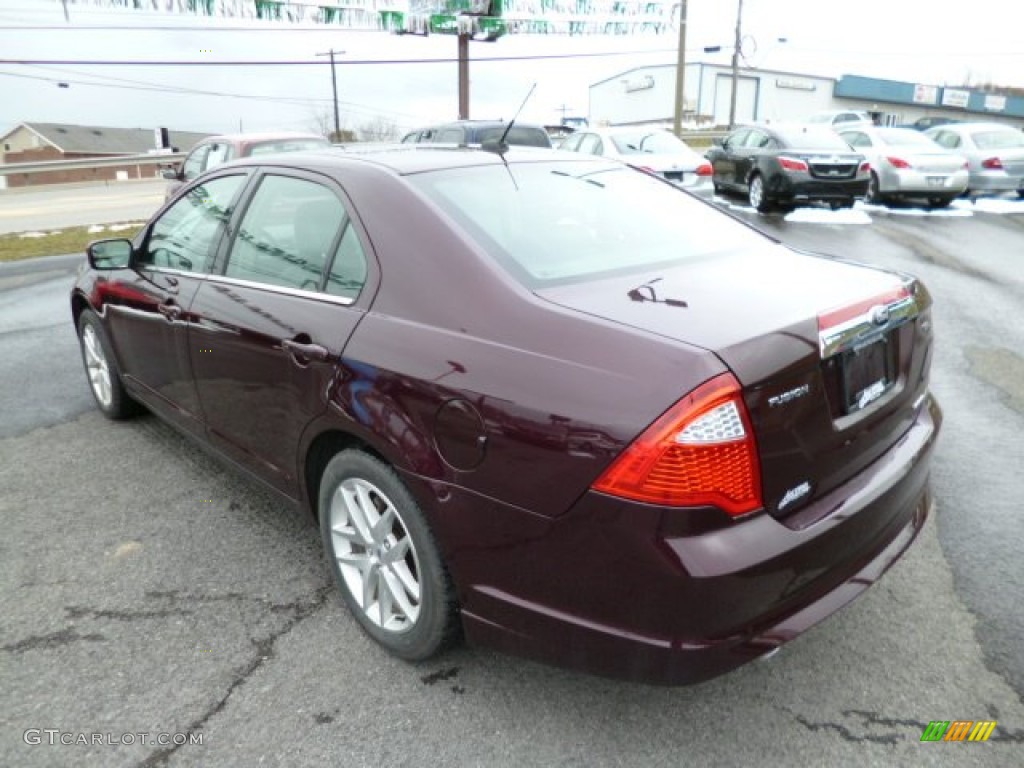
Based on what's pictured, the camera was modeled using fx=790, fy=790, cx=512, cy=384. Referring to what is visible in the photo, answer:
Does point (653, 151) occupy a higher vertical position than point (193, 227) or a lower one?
lower

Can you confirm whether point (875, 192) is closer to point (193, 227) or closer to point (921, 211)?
point (921, 211)

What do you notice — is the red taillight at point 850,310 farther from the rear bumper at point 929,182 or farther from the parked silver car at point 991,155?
the parked silver car at point 991,155

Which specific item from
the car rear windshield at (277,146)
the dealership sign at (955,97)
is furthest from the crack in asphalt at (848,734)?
the dealership sign at (955,97)

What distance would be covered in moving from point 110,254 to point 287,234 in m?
1.62

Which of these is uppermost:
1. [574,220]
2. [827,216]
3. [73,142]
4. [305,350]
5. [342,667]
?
[574,220]

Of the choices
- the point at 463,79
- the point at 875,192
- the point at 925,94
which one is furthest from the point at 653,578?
the point at 925,94

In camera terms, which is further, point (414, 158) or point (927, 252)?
point (927, 252)

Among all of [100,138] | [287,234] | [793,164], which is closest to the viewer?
[287,234]

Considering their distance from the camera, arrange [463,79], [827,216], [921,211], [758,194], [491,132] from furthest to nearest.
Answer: [463,79]
[921,211]
[758,194]
[827,216]
[491,132]

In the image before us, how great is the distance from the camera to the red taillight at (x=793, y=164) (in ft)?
44.1

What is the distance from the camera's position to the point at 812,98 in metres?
68.1

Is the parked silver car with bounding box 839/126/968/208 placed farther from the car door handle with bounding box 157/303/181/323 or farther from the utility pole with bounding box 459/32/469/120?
the utility pole with bounding box 459/32/469/120

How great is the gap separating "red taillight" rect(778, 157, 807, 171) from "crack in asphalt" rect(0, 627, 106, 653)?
1322 centimetres

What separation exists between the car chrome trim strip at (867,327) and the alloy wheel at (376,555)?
1336mm
